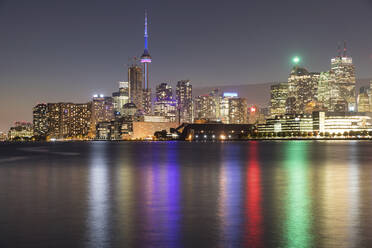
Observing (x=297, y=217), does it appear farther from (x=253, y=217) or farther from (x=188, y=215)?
(x=188, y=215)

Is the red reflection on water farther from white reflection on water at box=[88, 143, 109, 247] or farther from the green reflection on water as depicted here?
white reflection on water at box=[88, 143, 109, 247]

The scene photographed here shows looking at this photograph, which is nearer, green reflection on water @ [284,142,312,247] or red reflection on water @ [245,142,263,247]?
green reflection on water @ [284,142,312,247]

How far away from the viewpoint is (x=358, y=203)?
2519cm

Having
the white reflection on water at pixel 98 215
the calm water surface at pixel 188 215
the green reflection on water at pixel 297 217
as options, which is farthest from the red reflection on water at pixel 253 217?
the white reflection on water at pixel 98 215

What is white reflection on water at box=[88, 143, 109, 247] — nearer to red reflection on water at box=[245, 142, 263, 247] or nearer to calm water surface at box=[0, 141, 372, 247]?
calm water surface at box=[0, 141, 372, 247]

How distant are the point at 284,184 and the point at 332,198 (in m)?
8.95

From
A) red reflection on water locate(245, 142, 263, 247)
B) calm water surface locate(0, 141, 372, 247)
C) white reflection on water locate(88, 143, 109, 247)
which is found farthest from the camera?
white reflection on water locate(88, 143, 109, 247)

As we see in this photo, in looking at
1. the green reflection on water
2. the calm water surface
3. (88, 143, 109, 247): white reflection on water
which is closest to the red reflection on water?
the calm water surface

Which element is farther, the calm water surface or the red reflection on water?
the calm water surface

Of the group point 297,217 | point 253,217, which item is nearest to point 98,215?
point 253,217

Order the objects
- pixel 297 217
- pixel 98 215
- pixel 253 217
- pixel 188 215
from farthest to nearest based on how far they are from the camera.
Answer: pixel 98 215, pixel 188 215, pixel 253 217, pixel 297 217

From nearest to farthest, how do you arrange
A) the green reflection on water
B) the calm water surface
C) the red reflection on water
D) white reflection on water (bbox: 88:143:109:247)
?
the green reflection on water < the red reflection on water < the calm water surface < white reflection on water (bbox: 88:143:109:247)

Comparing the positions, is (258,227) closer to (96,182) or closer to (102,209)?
(102,209)

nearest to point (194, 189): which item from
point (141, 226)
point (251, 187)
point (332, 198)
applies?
point (251, 187)
